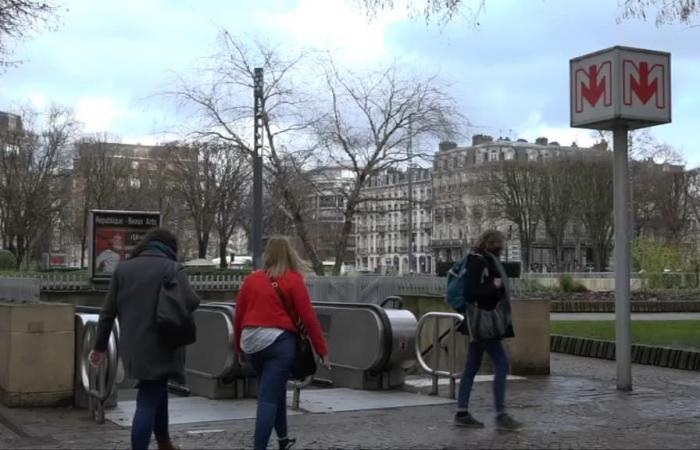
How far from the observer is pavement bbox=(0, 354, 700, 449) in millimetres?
7461

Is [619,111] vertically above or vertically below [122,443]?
above

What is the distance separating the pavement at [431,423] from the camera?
24.5ft

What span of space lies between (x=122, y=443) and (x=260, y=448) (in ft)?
5.74

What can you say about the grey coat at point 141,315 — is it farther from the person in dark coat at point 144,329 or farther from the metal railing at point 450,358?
the metal railing at point 450,358

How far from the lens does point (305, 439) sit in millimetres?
7625

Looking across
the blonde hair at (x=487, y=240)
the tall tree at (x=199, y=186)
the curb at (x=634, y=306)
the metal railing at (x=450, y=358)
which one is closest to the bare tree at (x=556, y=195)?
the tall tree at (x=199, y=186)

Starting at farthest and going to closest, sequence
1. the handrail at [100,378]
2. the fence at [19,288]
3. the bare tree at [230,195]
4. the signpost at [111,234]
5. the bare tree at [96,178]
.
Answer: the bare tree at [96,178] → the bare tree at [230,195] → the fence at [19,288] → the signpost at [111,234] → the handrail at [100,378]

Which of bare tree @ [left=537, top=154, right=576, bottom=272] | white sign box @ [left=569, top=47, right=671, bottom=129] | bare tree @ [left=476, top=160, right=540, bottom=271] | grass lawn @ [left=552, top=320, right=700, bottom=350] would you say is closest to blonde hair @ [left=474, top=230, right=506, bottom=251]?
white sign box @ [left=569, top=47, right=671, bottom=129]

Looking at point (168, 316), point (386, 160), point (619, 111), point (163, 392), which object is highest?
point (386, 160)

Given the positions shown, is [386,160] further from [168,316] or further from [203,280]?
[168,316]

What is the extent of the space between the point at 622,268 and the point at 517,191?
205 ft

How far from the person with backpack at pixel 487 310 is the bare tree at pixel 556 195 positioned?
2452 inches

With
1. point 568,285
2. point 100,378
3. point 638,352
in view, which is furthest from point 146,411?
point 568,285

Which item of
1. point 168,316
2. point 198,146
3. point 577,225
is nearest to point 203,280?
point 198,146
